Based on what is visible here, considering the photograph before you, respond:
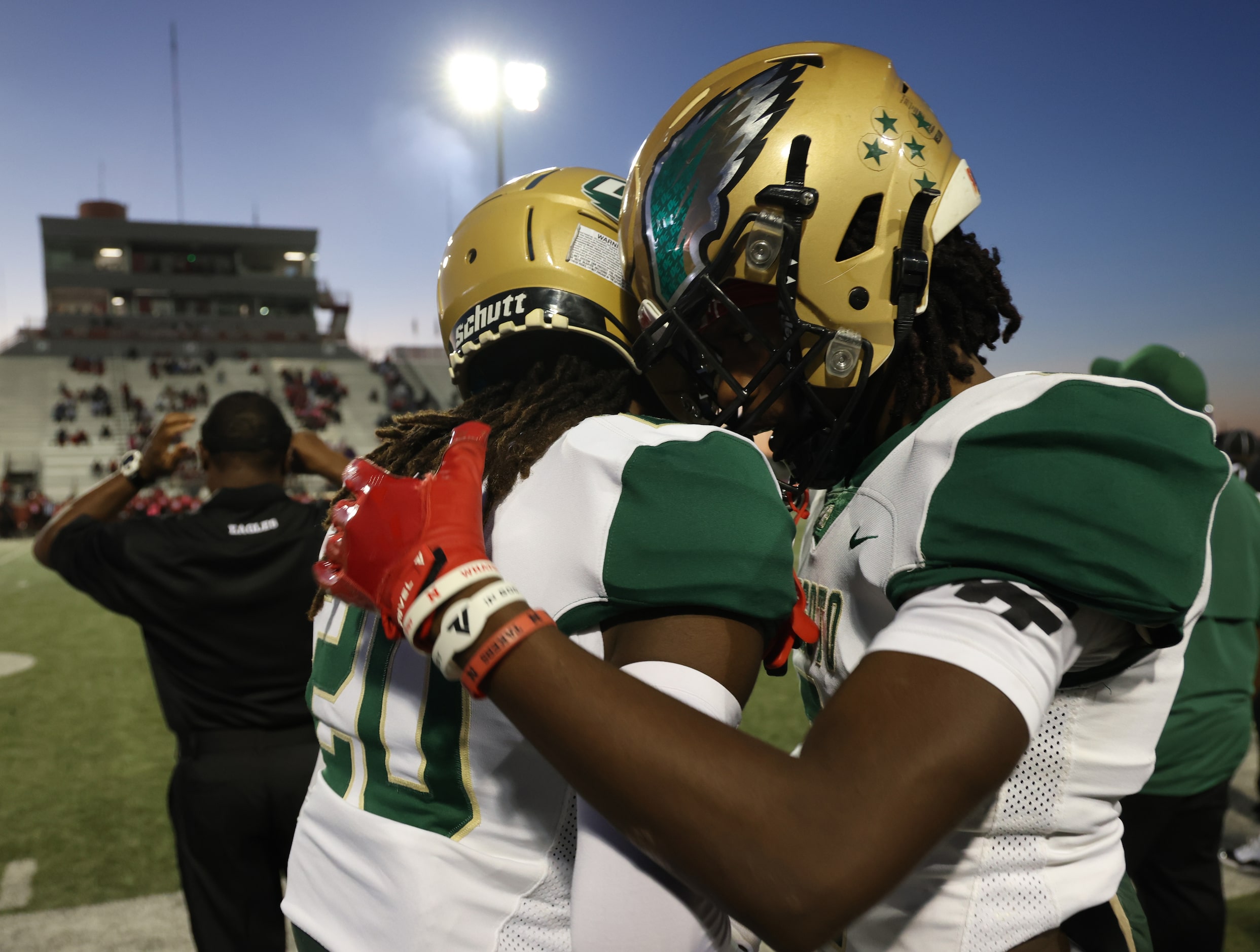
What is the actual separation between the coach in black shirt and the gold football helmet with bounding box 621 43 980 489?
2087 mm

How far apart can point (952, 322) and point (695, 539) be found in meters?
0.86

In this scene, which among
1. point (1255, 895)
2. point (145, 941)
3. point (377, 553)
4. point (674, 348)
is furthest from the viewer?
point (1255, 895)

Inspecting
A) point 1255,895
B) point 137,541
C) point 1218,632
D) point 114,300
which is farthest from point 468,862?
point 114,300

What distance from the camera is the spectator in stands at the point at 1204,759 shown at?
296 cm

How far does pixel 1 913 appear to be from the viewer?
12.8 feet

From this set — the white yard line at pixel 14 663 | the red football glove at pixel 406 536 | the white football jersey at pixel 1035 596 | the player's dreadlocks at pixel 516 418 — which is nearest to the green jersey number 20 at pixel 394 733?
the red football glove at pixel 406 536

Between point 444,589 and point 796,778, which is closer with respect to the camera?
point 796,778

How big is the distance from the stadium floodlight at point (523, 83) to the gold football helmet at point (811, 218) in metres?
11.2

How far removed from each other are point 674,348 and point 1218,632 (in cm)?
258

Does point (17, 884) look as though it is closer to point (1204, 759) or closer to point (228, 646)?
point (228, 646)

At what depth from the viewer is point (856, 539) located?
1.38 meters

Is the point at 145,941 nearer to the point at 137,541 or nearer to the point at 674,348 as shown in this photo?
the point at 137,541

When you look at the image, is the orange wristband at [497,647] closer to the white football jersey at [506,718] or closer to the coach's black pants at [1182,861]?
the white football jersey at [506,718]

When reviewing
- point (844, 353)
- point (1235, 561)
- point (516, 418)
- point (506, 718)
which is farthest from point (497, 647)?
point (1235, 561)
